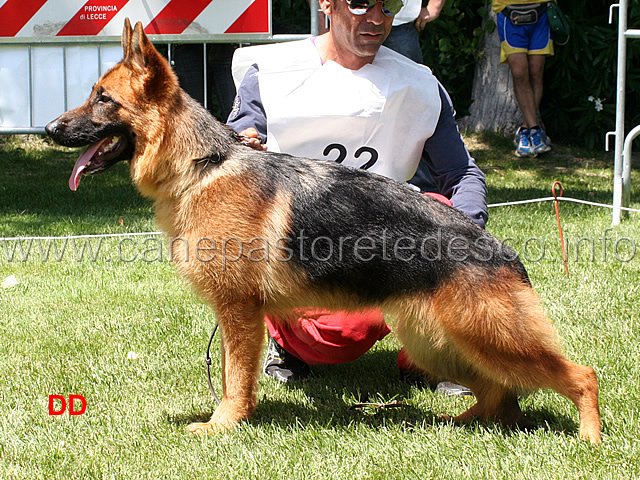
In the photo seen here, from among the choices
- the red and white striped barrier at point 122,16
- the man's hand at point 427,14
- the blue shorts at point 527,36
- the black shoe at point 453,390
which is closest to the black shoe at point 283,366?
the black shoe at point 453,390

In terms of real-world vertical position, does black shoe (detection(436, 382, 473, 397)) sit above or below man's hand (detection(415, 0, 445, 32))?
below

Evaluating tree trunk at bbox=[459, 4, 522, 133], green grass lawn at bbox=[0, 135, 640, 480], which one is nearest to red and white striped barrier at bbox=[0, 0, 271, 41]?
green grass lawn at bbox=[0, 135, 640, 480]

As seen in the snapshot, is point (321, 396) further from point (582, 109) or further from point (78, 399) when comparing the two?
point (582, 109)

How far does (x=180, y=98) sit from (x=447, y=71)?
8463 millimetres

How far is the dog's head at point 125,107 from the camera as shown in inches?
114

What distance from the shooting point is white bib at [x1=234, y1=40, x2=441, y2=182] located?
12.1 ft

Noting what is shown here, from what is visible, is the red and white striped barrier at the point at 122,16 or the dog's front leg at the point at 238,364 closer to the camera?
the dog's front leg at the point at 238,364

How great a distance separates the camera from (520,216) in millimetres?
6930

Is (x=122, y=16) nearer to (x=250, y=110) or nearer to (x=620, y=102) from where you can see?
(x=250, y=110)

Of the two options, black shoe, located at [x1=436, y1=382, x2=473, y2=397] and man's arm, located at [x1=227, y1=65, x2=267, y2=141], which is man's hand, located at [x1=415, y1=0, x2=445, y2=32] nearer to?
man's arm, located at [x1=227, y1=65, x2=267, y2=141]

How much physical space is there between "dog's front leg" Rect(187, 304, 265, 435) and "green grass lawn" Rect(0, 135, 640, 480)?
0.08m

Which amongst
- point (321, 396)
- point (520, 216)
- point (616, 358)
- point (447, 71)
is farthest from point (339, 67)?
point (447, 71)

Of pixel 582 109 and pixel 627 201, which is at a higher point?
pixel 582 109

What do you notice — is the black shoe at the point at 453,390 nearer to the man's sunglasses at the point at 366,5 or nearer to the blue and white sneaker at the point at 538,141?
the man's sunglasses at the point at 366,5
